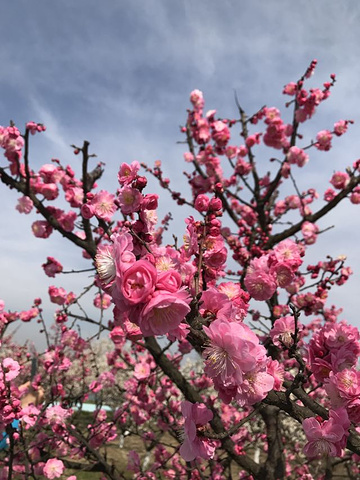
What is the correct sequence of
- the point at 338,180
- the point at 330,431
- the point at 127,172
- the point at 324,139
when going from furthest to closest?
the point at 324,139, the point at 338,180, the point at 127,172, the point at 330,431

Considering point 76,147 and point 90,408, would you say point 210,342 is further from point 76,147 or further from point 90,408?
point 90,408

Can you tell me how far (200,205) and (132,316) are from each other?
675mm

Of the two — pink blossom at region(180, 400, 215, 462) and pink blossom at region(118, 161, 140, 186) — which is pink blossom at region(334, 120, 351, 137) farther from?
pink blossom at region(180, 400, 215, 462)

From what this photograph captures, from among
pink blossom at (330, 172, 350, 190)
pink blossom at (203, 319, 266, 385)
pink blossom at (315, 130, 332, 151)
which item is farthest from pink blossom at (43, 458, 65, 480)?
pink blossom at (315, 130, 332, 151)

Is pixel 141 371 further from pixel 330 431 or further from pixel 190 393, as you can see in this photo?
pixel 330 431

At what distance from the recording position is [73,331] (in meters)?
5.17

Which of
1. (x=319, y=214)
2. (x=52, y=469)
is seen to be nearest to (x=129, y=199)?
(x=319, y=214)

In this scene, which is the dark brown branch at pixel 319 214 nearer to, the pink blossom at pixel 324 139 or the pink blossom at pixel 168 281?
the pink blossom at pixel 324 139

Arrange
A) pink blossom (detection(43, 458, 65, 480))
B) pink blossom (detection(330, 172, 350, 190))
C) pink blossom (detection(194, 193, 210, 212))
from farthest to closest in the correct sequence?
1. pink blossom (detection(330, 172, 350, 190))
2. pink blossom (detection(43, 458, 65, 480))
3. pink blossom (detection(194, 193, 210, 212))

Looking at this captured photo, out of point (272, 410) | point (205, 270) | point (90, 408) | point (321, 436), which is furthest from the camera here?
point (90, 408)

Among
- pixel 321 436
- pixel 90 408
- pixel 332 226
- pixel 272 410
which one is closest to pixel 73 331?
pixel 272 410

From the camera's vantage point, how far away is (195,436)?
132 centimetres

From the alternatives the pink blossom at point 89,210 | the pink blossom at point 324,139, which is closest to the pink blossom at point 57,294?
the pink blossom at point 89,210

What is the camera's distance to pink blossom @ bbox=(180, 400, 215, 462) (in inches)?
51.4
